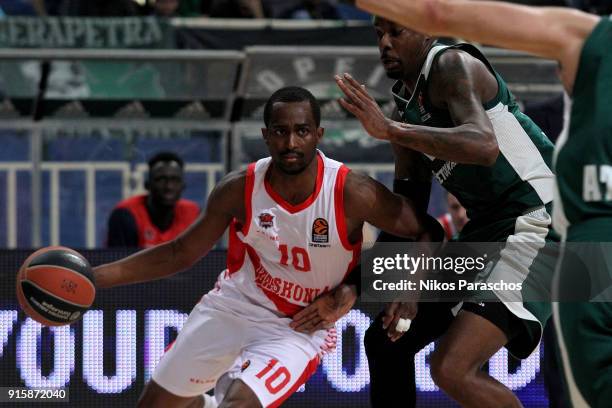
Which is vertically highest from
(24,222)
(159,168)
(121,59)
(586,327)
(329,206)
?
(586,327)

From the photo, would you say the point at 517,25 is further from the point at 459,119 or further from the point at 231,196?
the point at 231,196

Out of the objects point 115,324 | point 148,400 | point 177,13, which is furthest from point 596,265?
point 177,13

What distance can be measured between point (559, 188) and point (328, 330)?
2141mm

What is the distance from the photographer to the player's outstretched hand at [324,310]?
5.11 metres

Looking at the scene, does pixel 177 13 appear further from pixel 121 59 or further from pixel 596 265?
pixel 596 265

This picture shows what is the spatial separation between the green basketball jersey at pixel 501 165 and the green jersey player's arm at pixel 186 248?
90 centimetres

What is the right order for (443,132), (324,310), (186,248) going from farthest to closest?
(186,248) < (324,310) < (443,132)

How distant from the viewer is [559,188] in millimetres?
3338

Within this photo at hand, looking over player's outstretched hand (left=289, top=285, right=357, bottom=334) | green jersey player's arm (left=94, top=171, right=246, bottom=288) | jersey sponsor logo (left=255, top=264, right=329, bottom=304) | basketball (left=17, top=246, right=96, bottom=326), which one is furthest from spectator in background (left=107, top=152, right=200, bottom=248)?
player's outstretched hand (left=289, top=285, right=357, bottom=334)

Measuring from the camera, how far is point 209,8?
39.1 ft

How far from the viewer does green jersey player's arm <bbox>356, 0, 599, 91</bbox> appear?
325 cm

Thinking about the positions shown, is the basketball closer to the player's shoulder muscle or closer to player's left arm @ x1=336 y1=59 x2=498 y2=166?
the player's shoulder muscle

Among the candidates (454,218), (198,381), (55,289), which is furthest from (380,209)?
(454,218)

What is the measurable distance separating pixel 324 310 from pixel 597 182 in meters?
2.11
